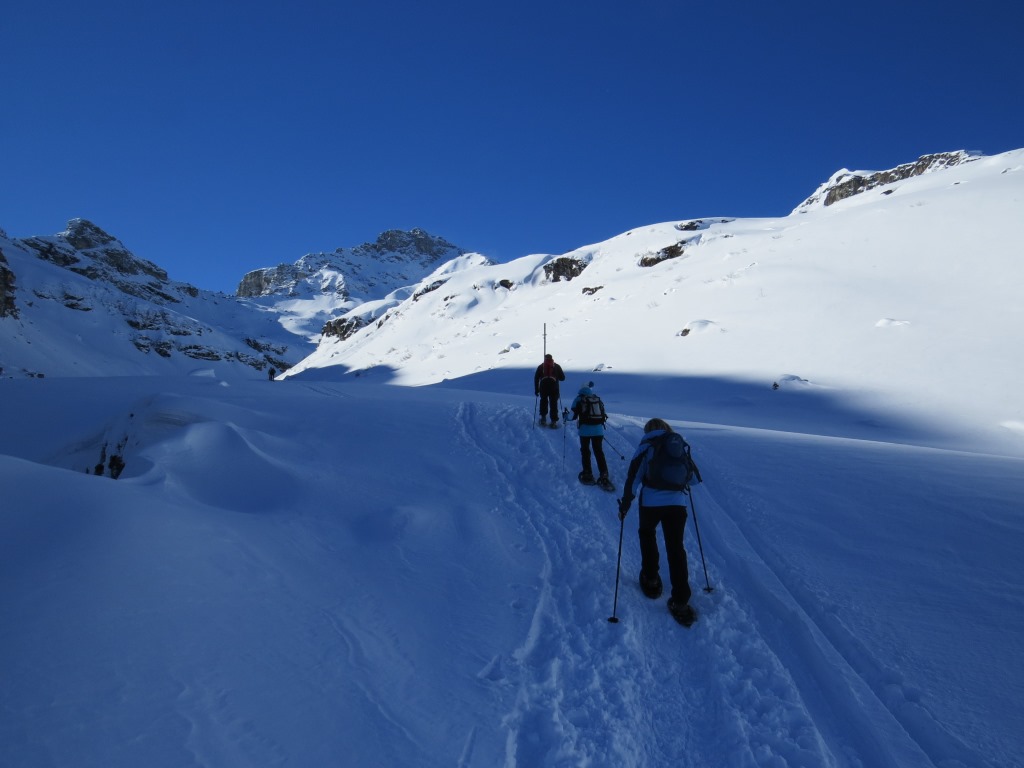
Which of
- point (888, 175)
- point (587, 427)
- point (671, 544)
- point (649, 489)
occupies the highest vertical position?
point (888, 175)

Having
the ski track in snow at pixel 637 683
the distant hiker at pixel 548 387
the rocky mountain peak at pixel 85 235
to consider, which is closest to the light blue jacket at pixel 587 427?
the ski track in snow at pixel 637 683

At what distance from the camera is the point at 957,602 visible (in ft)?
13.2

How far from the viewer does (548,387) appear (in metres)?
9.98

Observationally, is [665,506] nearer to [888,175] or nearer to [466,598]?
[466,598]

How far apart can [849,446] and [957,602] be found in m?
4.75

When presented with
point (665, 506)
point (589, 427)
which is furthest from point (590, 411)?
point (665, 506)

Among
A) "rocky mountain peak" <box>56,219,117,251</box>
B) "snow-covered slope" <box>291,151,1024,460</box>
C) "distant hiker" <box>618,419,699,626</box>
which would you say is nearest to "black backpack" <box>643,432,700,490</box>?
"distant hiker" <box>618,419,699,626</box>

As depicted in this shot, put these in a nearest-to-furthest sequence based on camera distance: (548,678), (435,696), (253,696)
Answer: (253,696)
(435,696)
(548,678)

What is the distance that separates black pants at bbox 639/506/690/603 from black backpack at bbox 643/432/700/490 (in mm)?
217

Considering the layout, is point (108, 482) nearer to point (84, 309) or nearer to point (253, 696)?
point (253, 696)

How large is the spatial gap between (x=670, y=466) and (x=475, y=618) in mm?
2104

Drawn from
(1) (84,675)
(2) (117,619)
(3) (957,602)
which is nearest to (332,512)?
(2) (117,619)

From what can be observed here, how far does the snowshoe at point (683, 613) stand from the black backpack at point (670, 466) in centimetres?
98

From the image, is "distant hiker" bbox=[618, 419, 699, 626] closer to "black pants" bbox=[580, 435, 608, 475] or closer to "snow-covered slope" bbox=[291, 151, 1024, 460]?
"black pants" bbox=[580, 435, 608, 475]
